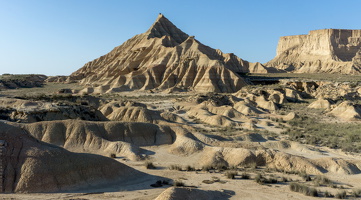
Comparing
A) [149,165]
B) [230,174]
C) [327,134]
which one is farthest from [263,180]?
[327,134]

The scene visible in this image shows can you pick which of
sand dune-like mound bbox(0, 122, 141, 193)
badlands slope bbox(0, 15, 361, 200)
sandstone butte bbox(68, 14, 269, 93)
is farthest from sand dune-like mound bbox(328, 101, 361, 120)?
sandstone butte bbox(68, 14, 269, 93)

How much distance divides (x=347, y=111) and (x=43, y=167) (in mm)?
37024

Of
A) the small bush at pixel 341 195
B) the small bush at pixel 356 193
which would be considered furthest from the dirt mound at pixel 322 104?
the small bush at pixel 341 195

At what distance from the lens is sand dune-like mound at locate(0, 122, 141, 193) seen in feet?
38.9

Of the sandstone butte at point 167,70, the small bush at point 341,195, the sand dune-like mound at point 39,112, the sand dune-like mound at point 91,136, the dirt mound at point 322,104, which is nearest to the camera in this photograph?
the small bush at point 341,195

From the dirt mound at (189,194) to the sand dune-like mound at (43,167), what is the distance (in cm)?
395

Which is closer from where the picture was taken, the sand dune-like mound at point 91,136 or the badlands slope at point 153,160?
the badlands slope at point 153,160

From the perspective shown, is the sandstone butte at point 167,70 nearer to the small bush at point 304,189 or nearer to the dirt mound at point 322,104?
the dirt mound at point 322,104

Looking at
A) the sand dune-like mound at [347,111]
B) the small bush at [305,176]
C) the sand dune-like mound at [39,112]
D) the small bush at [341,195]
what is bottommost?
the small bush at [341,195]

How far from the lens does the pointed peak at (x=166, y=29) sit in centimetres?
11143

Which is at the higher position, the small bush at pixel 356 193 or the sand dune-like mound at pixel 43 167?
the sand dune-like mound at pixel 43 167

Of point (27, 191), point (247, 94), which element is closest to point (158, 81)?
point (247, 94)

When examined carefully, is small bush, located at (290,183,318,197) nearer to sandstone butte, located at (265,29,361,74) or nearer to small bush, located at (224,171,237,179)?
small bush, located at (224,171,237,179)

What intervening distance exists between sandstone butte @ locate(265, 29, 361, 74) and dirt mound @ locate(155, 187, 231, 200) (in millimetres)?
114937
